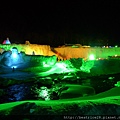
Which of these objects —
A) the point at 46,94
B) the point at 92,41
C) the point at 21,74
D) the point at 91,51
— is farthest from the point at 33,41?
the point at 46,94

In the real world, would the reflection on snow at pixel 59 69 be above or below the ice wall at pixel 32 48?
below

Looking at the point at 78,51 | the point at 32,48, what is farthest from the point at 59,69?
the point at 78,51

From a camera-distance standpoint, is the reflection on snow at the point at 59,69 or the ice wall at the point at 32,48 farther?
the ice wall at the point at 32,48

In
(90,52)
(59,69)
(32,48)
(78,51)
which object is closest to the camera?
(59,69)

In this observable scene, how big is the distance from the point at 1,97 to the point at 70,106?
394 inches

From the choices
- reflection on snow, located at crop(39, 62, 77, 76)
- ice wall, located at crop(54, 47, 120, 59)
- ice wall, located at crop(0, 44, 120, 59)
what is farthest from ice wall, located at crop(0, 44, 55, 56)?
reflection on snow, located at crop(39, 62, 77, 76)

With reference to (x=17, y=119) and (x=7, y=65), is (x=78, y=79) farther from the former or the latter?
(x=17, y=119)

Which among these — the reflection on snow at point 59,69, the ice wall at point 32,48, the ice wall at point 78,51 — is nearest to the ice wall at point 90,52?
the ice wall at point 78,51

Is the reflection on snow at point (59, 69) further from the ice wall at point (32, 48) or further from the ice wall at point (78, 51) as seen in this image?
the ice wall at point (78, 51)

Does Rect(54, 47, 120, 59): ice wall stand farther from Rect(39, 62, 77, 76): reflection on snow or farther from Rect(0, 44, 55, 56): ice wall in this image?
Rect(39, 62, 77, 76): reflection on snow

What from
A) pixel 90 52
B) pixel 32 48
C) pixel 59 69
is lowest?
pixel 59 69

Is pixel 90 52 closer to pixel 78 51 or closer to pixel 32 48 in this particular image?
pixel 78 51

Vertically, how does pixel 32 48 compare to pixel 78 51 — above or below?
above

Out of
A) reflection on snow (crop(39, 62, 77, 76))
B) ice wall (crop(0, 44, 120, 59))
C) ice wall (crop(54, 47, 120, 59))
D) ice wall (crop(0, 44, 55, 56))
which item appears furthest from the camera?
ice wall (crop(54, 47, 120, 59))
